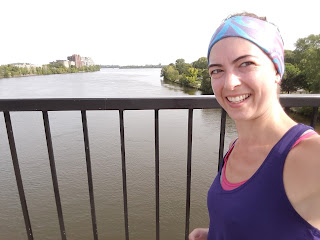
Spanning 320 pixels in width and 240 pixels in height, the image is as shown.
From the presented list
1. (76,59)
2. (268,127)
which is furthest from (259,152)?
(76,59)

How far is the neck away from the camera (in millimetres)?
843

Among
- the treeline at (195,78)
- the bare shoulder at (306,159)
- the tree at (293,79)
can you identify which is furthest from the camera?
the treeline at (195,78)

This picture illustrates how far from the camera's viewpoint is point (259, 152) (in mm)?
880

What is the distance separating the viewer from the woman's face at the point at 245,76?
Answer: 847mm

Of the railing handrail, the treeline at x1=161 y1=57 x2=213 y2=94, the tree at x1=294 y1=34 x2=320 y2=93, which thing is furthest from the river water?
the treeline at x1=161 y1=57 x2=213 y2=94

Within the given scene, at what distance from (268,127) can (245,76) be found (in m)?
0.20

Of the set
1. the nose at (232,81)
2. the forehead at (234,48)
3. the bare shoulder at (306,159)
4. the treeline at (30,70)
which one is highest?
the forehead at (234,48)

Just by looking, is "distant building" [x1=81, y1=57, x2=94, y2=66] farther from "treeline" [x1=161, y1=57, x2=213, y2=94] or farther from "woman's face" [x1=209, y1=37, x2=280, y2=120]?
Result: "woman's face" [x1=209, y1=37, x2=280, y2=120]

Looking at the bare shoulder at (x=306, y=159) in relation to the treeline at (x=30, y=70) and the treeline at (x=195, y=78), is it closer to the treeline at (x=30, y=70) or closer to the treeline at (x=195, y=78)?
the treeline at (x=195, y=78)

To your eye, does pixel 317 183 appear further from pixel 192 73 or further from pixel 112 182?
pixel 192 73

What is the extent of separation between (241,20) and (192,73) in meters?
50.5

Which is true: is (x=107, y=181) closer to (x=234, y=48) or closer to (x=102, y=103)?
(x=102, y=103)

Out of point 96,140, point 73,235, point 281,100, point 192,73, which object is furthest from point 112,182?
point 192,73

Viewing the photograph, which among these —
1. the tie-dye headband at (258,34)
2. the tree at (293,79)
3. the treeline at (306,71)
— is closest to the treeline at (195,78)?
the tree at (293,79)
